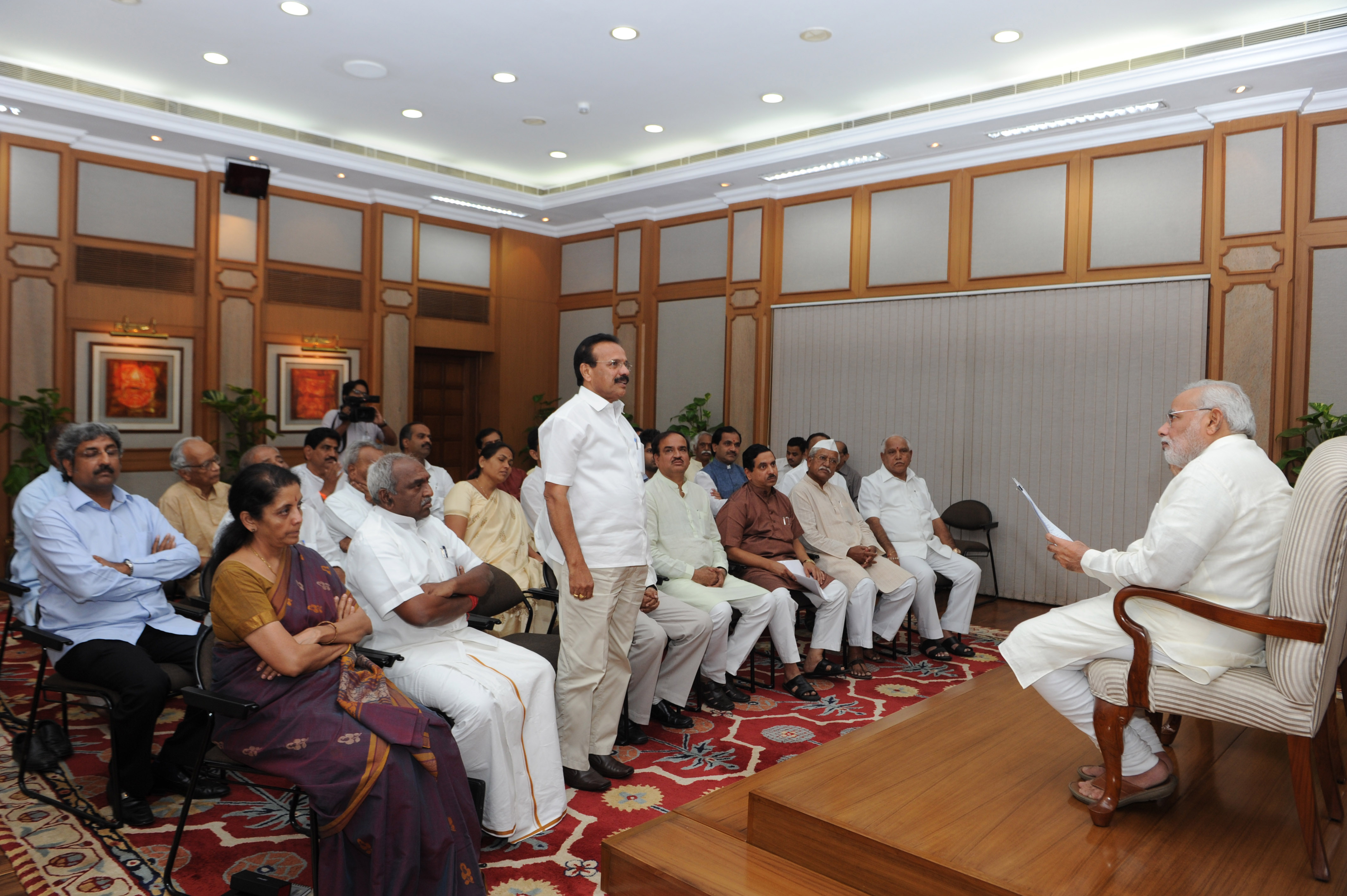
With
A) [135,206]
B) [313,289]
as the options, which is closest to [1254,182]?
[313,289]

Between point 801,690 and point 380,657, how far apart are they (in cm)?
241

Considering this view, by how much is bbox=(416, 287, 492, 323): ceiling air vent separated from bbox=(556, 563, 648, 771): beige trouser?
6929 mm

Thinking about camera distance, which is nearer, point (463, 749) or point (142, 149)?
point (463, 749)

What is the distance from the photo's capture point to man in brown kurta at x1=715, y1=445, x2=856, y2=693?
483 centimetres

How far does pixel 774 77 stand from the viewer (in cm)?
673

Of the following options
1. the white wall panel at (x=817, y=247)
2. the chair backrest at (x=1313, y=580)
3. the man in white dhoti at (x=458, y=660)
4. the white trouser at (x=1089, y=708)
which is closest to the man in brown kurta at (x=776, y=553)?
the man in white dhoti at (x=458, y=660)

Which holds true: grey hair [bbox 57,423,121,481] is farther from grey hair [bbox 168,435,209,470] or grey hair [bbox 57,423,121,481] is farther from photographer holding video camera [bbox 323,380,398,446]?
photographer holding video camera [bbox 323,380,398,446]

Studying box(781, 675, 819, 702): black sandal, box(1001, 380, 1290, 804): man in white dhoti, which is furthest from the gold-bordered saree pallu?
box(781, 675, 819, 702): black sandal

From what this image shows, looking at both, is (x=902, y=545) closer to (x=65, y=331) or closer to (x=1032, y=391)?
(x=1032, y=391)

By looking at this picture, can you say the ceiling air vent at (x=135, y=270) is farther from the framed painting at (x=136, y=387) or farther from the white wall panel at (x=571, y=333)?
the white wall panel at (x=571, y=333)

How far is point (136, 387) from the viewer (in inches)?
308

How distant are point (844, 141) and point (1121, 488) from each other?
3540 millimetres

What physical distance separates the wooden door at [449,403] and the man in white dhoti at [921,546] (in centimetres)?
554

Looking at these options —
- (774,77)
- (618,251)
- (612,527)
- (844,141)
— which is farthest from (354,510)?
(618,251)
